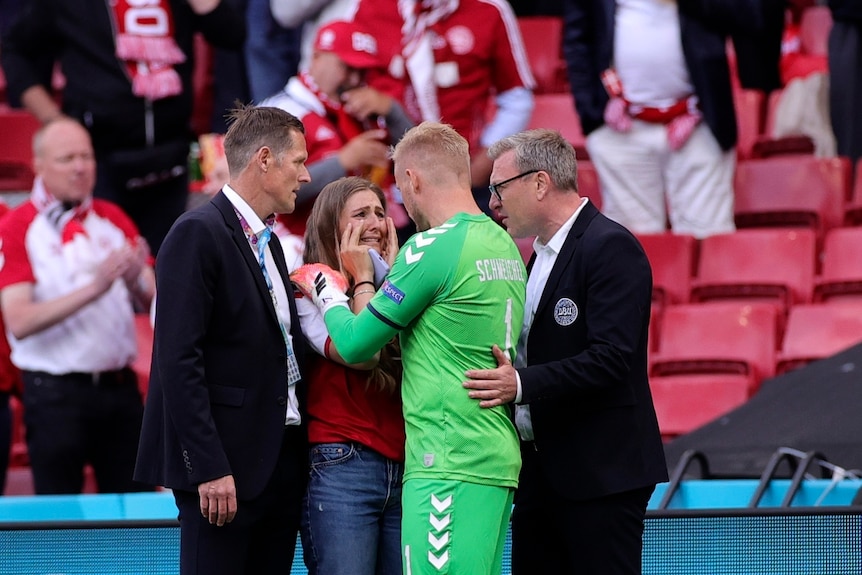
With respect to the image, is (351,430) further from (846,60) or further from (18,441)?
(846,60)

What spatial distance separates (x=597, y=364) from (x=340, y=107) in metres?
2.53

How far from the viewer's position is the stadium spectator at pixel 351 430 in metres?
3.77

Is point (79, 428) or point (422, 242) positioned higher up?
point (422, 242)

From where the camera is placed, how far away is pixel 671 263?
7480mm

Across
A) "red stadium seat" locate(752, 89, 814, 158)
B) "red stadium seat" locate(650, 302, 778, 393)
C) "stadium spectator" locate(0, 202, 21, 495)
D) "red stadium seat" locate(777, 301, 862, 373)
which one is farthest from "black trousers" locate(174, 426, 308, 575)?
"red stadium seat" locate(752, 89, 814, 158)

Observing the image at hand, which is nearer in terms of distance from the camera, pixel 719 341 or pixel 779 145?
pixel 719 341

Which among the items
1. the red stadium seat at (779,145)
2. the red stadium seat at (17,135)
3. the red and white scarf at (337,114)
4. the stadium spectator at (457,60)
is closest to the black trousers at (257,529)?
the red and white scarf at (337,114)

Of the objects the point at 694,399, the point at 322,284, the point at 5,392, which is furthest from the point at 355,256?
the point at 694,399

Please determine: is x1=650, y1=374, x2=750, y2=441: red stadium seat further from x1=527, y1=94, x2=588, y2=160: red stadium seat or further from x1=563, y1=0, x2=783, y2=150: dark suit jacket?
x1=527, y1=94, x2=588, y2=160: red stadium seat

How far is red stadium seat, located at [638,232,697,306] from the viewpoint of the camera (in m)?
7.45

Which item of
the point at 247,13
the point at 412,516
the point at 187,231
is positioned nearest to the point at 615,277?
the point at 412,516

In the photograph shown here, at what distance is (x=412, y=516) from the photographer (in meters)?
3.65

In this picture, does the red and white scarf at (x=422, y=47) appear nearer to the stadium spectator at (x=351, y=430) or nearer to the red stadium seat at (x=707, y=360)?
the red stadium seat at (x=707, y=360)

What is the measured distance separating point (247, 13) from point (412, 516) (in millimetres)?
5279
